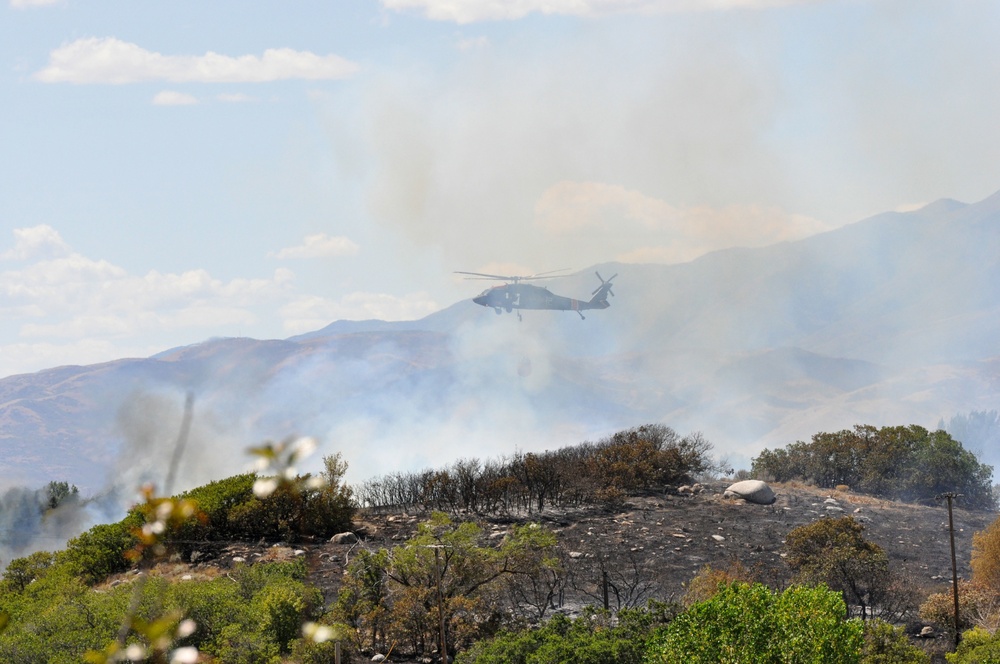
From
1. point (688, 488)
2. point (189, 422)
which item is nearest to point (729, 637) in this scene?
point (189, 422)

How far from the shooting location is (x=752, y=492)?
5288 centimetres

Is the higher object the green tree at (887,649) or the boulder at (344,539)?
the boulder at (344,539)

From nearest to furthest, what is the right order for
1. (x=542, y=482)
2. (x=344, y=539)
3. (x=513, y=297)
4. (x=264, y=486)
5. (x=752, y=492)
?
(x=264, y=486), (x=344, y=539), (x=752, y=492), (x=542, y=482), (x=513, y=297)

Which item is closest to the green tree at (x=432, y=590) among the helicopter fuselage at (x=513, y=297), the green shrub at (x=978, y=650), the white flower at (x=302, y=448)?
the green shrub at (x=978, y=650)

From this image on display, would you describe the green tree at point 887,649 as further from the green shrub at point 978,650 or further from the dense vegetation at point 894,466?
the dense vegetation at point 894,466

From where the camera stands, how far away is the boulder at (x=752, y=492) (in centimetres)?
5266


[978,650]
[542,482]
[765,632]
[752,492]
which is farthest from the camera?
[542,482]

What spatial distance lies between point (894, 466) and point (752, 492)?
588 inches

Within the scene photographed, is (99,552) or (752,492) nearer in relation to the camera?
(99,552)

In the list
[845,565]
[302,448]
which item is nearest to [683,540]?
[845,565]

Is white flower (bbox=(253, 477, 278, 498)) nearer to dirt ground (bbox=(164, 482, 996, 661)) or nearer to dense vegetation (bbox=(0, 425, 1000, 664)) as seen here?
dense vegetation (bbox=(0, 425, 1000, 664))

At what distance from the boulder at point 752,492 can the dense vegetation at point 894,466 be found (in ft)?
39.0

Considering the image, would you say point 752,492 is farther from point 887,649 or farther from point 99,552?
point 99,552

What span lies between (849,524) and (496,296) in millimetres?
35039
